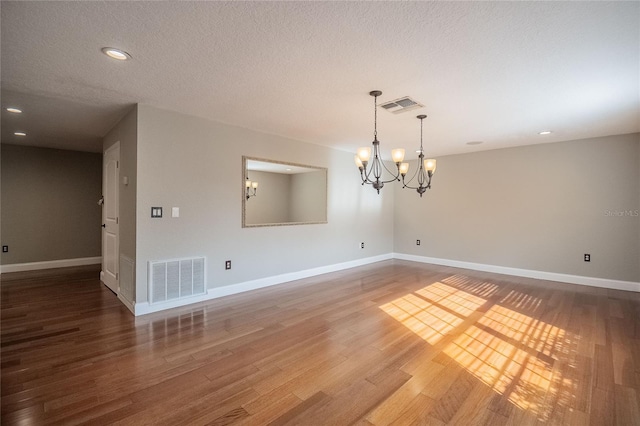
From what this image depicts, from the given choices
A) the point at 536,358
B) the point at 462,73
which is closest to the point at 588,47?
the point at 462,73

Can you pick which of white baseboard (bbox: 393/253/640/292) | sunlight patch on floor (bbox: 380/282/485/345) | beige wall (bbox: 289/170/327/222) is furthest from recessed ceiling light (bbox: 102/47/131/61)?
white baseboard (bbox: 393/253/640/292)

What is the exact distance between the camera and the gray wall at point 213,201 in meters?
3.43

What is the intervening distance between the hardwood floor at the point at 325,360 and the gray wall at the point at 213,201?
27.1 inches

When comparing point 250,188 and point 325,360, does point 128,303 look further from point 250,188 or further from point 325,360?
point 325,360

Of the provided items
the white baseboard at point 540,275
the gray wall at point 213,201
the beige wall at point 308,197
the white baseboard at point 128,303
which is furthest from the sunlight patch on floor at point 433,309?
the white baseboard at point 128,303

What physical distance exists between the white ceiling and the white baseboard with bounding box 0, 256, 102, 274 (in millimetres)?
3031

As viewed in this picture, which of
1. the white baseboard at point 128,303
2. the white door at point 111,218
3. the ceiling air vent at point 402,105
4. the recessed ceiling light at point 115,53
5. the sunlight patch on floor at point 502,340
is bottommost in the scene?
the sunlight patch on floor at point 502,340

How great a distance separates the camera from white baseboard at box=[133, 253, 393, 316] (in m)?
3.42

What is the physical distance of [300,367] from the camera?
2281mm

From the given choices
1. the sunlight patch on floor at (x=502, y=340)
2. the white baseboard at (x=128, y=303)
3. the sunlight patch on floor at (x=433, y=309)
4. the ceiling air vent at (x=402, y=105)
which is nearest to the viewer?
the sunlight patch on floor at (x=502, y=340)

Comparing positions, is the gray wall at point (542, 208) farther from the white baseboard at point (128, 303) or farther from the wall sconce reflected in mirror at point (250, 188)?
the white baseboard at point (128, 303)

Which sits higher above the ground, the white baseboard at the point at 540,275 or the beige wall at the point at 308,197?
the beige wall at the point at 308,197

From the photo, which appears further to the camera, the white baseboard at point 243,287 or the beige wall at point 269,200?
the beige wall at point 269,200

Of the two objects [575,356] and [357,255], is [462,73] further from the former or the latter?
[357,255]
